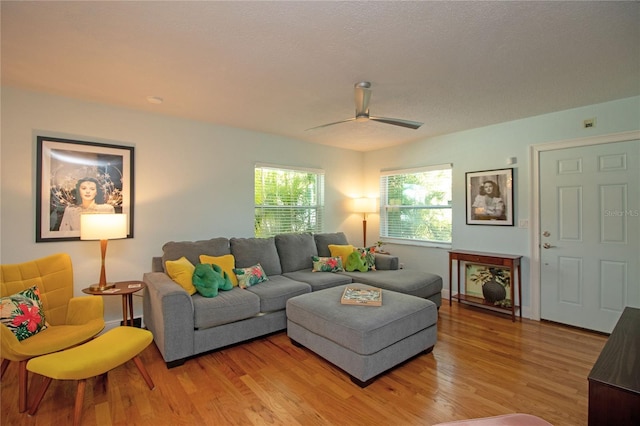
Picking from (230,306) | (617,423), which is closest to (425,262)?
(230,306)

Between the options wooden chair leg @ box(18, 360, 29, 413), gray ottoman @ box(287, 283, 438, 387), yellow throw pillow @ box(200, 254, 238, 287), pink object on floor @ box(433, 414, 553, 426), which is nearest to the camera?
pink object on floor @ box(433, 414, 553, 426)

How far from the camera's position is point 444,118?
12.3 ft

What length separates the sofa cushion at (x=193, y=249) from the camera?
3.32 metres

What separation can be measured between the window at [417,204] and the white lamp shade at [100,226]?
3964mm

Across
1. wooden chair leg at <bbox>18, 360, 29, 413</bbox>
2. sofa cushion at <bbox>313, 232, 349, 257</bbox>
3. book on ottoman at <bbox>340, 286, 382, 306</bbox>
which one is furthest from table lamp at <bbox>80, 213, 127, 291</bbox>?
sofa cushion at <bbox>313, 232, 349, 257</bbox>

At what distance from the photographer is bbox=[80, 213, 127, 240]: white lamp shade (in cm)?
271

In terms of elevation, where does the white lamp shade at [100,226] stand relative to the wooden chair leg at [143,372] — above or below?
above

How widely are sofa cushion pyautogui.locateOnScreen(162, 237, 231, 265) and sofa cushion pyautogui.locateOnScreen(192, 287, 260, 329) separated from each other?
0.57 m

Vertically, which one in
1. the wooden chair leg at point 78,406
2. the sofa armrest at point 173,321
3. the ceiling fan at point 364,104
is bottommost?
the wooden chair leg at point 78,406

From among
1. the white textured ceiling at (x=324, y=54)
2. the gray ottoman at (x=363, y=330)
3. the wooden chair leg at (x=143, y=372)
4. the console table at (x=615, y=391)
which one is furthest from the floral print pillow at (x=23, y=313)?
the console table at (x=615, y=391)

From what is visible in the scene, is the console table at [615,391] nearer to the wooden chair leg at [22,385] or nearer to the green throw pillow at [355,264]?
the green throw pillow at [355,264]

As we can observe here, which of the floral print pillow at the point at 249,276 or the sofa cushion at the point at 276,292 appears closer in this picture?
the sofa cushion at the point at 276,292

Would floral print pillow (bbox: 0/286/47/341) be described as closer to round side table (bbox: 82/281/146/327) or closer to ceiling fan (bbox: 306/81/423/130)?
round side table (bbox: 82/281/146/327)

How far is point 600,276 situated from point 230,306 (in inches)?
150
